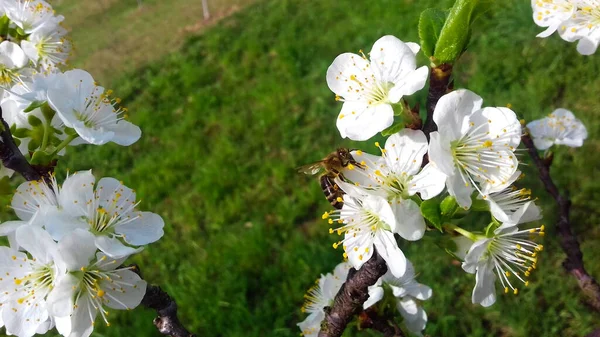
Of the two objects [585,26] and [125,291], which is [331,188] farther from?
[585,26]

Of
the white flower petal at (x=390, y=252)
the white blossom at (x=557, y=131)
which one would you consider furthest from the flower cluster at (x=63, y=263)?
the white blossom at (x=557, y=131)

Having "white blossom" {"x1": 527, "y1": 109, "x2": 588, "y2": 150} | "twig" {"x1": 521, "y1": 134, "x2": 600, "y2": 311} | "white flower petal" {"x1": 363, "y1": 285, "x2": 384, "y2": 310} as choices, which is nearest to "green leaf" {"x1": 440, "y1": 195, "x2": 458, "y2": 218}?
"white flower petal" {"x1": 363, "y1": 285, "x2": 384, "y2": 310}

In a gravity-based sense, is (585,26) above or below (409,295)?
above

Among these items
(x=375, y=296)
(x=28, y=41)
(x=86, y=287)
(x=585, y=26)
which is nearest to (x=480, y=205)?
(x=375, y=296)

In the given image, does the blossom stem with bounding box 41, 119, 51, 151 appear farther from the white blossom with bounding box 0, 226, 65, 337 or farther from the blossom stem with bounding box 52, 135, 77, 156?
the white blossom with bounding box 0, 226, 65, 337

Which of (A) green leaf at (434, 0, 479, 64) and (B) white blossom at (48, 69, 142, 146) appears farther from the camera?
(B) white blossom at (48, 69, 142, 146)

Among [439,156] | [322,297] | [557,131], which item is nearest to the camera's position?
[439,156]

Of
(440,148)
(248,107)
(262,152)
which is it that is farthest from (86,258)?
(248,107)
